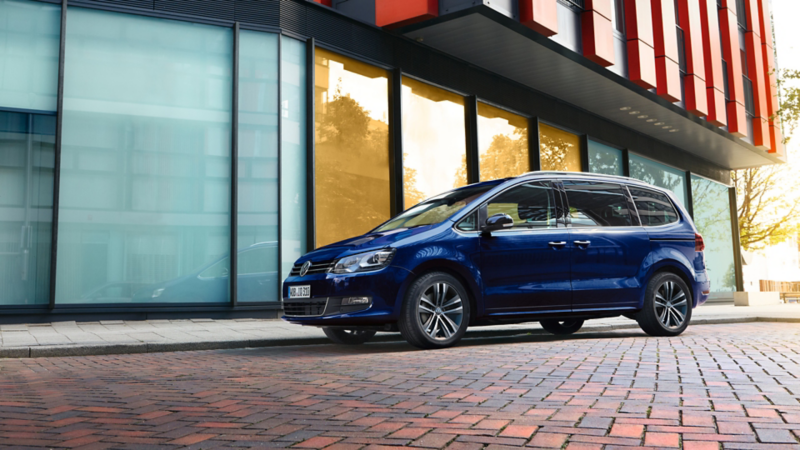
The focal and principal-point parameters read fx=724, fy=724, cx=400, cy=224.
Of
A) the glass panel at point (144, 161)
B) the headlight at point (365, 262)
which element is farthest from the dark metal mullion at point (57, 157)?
the headlight at point (365, 262)

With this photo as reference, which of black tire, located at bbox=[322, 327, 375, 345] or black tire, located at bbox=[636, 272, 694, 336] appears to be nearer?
black tire, located at bbox=[322, 327, 375, 345]

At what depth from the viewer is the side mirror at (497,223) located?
7.43 meters

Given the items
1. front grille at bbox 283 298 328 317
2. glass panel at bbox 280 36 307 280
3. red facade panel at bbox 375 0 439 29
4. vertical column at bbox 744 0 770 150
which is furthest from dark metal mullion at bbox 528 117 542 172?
front grille at bbox 283 298 328 317

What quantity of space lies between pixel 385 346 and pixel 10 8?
7.75 metres

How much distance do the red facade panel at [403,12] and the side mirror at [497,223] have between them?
627 centimetres

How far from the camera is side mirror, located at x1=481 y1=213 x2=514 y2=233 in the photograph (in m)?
7.43

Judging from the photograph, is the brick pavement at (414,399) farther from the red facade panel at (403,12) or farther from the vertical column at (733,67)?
the vertical column at (733,67)

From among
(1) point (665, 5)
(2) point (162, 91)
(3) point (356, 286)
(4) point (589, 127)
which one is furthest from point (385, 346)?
(1) point (665, 5)

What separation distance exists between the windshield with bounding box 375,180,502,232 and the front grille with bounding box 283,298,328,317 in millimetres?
1318

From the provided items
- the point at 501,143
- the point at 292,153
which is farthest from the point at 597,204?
the point at 501,143

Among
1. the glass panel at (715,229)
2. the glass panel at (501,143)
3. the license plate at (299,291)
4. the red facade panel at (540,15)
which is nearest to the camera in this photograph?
the license plate at (299,291)

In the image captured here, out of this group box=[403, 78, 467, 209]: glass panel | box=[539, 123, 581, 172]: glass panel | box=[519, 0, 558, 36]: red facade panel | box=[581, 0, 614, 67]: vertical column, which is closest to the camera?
box=[519, 0, 558, 36]: red facade panel

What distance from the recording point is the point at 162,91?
11.7 m

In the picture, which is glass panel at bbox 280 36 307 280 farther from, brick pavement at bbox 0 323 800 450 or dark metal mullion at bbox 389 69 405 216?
brick pavement at bbox 0 323 800 450
